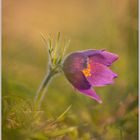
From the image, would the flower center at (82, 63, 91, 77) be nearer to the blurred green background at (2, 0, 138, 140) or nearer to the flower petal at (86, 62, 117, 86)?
the flower petal at (86, 62, 117, 86)

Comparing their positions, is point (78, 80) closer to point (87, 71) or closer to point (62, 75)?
point (87, 71)

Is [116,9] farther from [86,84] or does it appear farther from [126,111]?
[86,84]

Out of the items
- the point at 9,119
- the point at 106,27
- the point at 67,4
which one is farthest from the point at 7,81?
the point at 106,27

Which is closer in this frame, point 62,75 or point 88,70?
point 88,70

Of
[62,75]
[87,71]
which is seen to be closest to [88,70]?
[87,71]

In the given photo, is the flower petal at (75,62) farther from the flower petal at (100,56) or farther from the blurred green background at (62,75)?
the blurred green background at (62,75)

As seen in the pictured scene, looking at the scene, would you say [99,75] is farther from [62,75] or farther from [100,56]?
[62,75]
